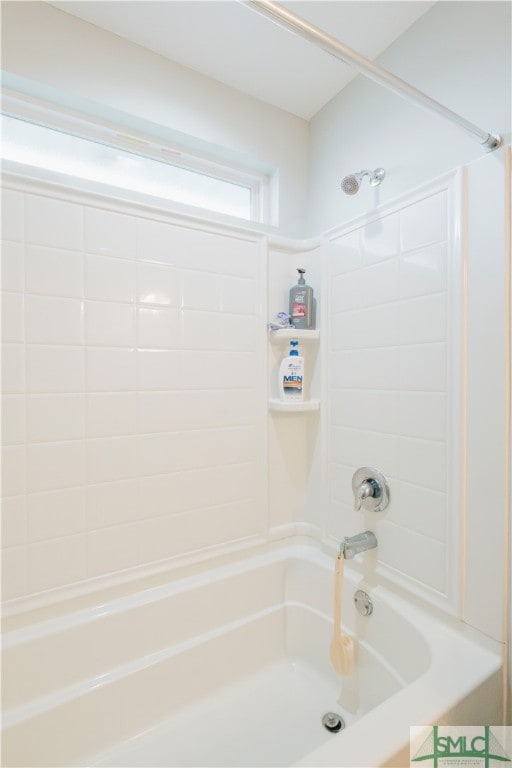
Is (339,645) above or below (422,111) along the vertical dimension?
below

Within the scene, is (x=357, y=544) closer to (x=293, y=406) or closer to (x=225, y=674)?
(x=293, y=406)

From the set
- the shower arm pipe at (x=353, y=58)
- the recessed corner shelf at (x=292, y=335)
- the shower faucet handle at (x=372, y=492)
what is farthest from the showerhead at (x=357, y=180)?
the shower faucet handle at (x=372, y=492)

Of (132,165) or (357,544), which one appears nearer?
(357,544)

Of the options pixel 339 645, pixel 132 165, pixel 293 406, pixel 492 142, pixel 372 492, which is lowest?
pixel 339 645

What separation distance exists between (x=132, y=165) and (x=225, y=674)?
6.33 feet

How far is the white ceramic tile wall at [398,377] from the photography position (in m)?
1.15

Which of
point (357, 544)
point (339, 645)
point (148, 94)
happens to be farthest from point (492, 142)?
point (339, 645)

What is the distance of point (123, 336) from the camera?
130 cm

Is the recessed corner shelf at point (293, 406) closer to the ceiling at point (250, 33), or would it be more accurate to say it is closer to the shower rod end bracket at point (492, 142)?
the shower rod end bracket at point (492, 142)

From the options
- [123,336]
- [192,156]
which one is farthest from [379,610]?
[192,156]

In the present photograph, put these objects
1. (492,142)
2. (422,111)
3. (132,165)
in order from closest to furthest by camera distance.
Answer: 1. (492,142)
2. (422,111)
3. (132,165)

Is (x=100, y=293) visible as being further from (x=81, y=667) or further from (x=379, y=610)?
(x=379, y=610)

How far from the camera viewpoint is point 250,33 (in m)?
1.29

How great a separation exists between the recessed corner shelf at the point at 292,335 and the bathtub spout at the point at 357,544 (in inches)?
30.7
